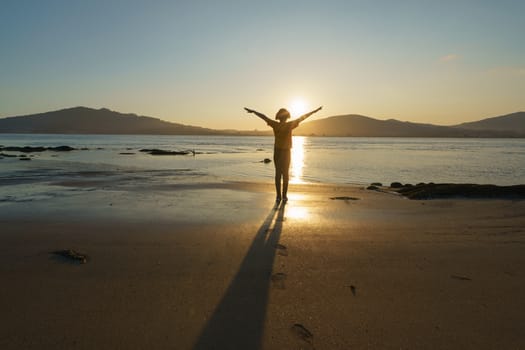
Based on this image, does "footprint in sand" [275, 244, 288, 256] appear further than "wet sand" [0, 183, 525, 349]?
Yes

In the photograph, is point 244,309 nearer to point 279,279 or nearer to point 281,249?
point 279,279

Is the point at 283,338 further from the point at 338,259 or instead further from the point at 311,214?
the point at 311,214

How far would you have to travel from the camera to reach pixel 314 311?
3385 mm

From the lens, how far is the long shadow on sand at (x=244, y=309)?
2.88m

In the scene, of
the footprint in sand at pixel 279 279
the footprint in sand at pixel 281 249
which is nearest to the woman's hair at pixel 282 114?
the footprint in sand at pixel 281 249

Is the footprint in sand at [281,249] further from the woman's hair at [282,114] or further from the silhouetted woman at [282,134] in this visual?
the woman's hair at [282,114]

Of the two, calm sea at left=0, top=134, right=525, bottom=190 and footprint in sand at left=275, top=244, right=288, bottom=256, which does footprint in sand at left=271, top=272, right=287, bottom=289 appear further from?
calm sea at left=0, top=134, right=525, bottom=190

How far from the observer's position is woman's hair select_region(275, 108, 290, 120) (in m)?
10.3

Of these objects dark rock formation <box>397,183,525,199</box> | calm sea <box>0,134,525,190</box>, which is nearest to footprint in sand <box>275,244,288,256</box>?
dark rock formation <box>397,183,525,199</box>

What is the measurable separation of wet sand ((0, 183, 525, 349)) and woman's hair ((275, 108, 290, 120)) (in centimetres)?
344

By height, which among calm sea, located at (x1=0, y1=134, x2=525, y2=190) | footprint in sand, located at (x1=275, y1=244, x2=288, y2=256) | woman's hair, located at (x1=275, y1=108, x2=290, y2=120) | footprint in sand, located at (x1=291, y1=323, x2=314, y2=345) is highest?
woman's hair, located at (x1=275, y1=108, x2=290, y2=120)

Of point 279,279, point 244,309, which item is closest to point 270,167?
point 279,279

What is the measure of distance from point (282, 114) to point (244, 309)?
745 centimetres

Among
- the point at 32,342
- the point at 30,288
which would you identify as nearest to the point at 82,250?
the point at 30,288
